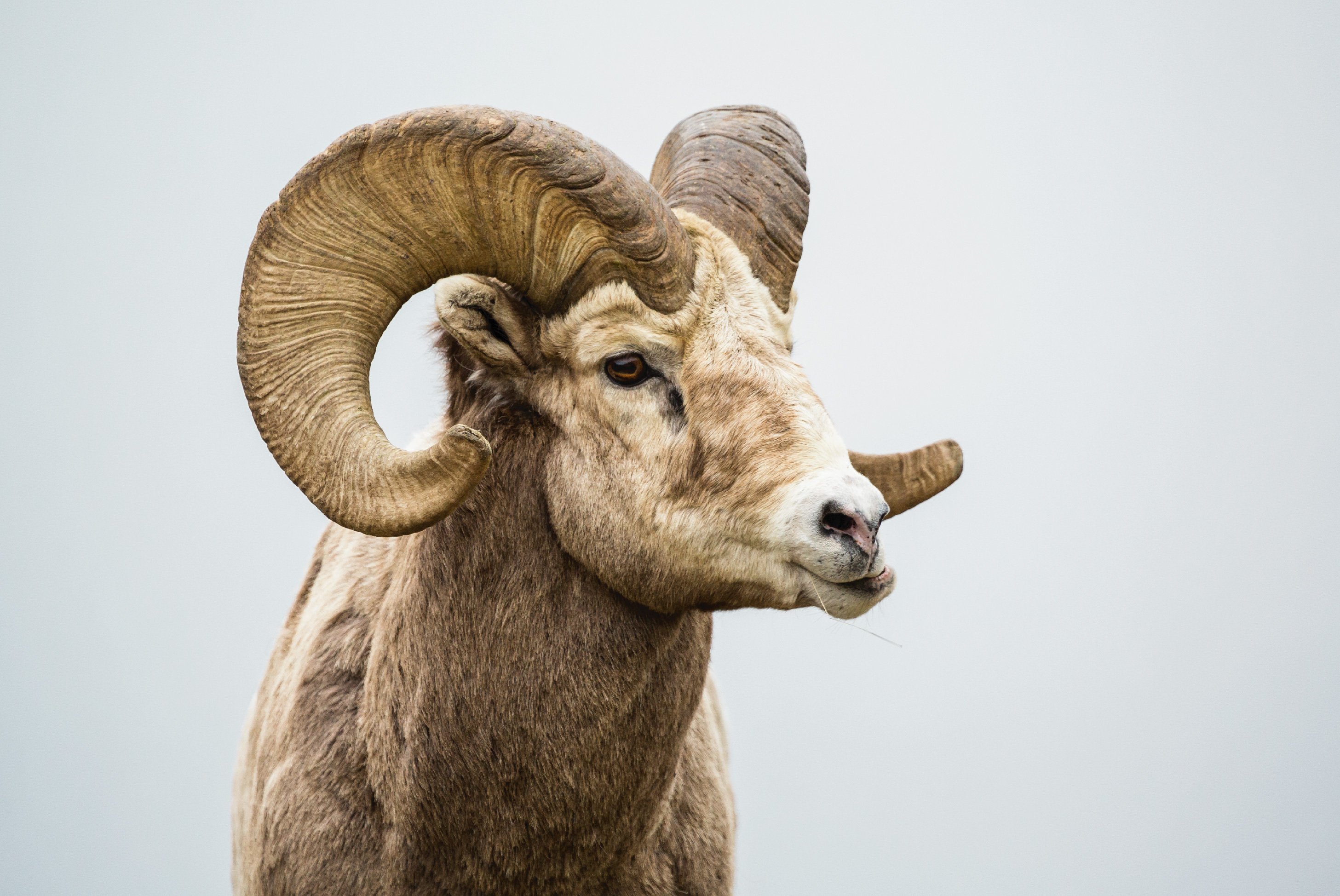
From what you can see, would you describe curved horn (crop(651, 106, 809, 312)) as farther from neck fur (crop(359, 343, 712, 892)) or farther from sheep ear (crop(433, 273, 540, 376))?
neck fur (crop(359, 343, 712, 892))

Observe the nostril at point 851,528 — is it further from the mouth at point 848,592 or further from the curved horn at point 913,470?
the curved horn at point 913,470

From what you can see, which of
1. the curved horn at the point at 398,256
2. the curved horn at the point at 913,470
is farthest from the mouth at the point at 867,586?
the curved horn at the point at 913,470

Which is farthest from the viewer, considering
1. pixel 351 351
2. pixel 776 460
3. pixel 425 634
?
pixel 425 634

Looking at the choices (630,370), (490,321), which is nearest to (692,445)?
(630,370)

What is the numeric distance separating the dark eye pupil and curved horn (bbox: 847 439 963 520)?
48.1 inches

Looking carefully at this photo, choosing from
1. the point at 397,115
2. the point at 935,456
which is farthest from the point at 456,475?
the point at 935,456

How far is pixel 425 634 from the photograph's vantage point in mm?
4422

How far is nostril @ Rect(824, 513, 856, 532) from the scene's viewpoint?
372 centimetres

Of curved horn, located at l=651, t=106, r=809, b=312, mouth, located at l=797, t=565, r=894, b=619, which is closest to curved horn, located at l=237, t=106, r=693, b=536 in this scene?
curved horn, located at l=651, t=106, r=809, b=312

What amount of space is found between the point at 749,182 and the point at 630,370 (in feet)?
3.58

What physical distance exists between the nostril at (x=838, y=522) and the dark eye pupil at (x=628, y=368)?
0.81 m

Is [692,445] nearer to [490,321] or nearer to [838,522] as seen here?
[838,522]

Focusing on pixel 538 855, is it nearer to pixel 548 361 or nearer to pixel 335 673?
pixel 335 673

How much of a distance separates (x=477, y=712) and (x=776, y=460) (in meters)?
1.35
